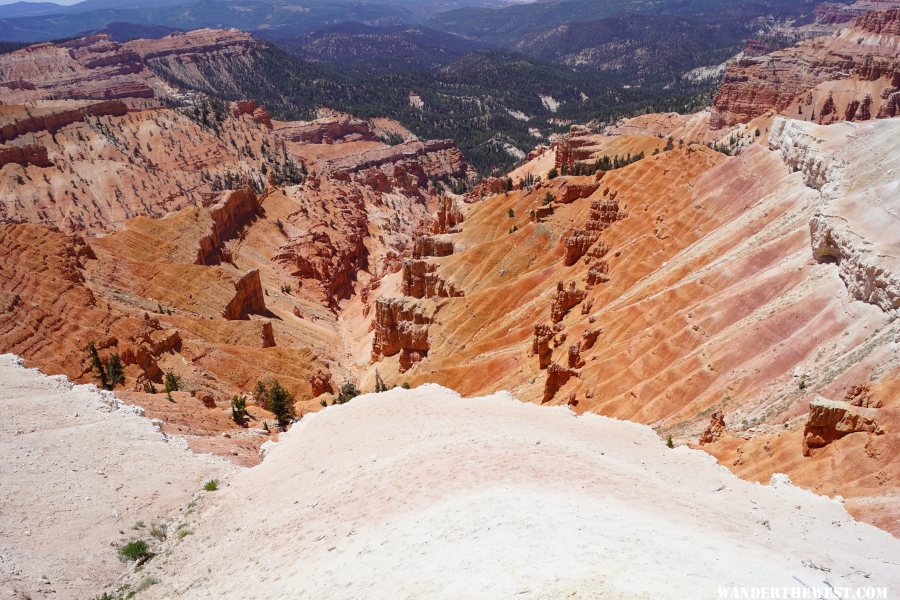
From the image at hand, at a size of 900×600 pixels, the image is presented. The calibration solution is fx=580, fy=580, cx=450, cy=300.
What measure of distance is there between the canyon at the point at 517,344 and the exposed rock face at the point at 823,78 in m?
0.96

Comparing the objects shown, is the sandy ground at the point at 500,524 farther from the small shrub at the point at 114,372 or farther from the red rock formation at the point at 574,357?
the small shrub at the point at 114,372

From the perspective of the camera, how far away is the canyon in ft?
58.8

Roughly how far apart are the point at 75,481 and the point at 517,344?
1728 inches

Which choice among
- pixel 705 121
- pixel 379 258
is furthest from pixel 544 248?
pixel 705 121

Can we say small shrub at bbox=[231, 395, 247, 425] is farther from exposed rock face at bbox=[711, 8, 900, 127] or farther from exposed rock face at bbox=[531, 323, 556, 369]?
exposed rock face at bbox=[711, 8, 900, 127]

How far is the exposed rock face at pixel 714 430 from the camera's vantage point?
3041cm

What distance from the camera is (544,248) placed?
75.6m

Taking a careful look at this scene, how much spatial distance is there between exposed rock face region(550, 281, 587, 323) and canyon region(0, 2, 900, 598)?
298 mm

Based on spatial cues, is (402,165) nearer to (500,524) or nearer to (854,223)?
(854,223)

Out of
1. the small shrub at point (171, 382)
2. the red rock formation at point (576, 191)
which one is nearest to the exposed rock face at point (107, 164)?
the red rock formation at point (576, 191)

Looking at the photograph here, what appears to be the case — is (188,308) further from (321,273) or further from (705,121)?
(705,121)

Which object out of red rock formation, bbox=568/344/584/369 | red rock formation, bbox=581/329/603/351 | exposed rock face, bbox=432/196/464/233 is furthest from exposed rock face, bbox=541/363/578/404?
exposed rock face, bbox=432/196/464/233

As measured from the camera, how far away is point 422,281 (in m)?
80.9

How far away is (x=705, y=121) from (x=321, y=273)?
105685 mm
